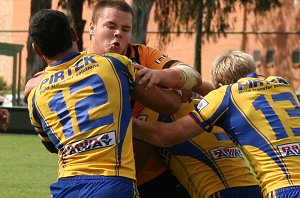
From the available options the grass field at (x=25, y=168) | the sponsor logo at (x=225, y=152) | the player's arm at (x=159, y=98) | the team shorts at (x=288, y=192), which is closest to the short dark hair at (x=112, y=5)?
the player's arm at (x=159, y=98)

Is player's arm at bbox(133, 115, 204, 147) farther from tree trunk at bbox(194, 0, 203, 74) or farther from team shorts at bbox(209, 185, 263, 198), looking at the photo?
tree trunk at bbox(194, 0, 203, 74)

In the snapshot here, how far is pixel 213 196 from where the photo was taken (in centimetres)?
551

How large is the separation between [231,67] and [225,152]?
590 mm

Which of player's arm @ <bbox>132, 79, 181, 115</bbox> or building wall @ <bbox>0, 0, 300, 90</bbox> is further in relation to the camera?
building wall @ <bbox>0, 0, 300, 90</bbox>

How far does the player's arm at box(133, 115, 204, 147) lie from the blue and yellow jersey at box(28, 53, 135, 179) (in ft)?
1.72

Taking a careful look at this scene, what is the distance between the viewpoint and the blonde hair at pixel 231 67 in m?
5.40

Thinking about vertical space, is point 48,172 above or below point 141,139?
below

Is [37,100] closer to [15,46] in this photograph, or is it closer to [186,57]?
[15,46]

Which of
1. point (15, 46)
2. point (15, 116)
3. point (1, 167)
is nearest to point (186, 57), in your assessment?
point (15, 46)

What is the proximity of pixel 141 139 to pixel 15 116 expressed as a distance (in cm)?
1278

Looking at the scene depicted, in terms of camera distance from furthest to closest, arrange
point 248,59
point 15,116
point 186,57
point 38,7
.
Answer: point 186,57
point 38,7
point 15,116
point 248,59

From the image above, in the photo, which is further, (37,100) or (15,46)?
(15,46)

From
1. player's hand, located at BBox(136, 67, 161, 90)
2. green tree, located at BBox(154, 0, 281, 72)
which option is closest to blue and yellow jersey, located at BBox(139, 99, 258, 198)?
player's hand, located at BBox(136, 67, 161, 90)

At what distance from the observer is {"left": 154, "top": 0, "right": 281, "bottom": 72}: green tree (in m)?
34.4
